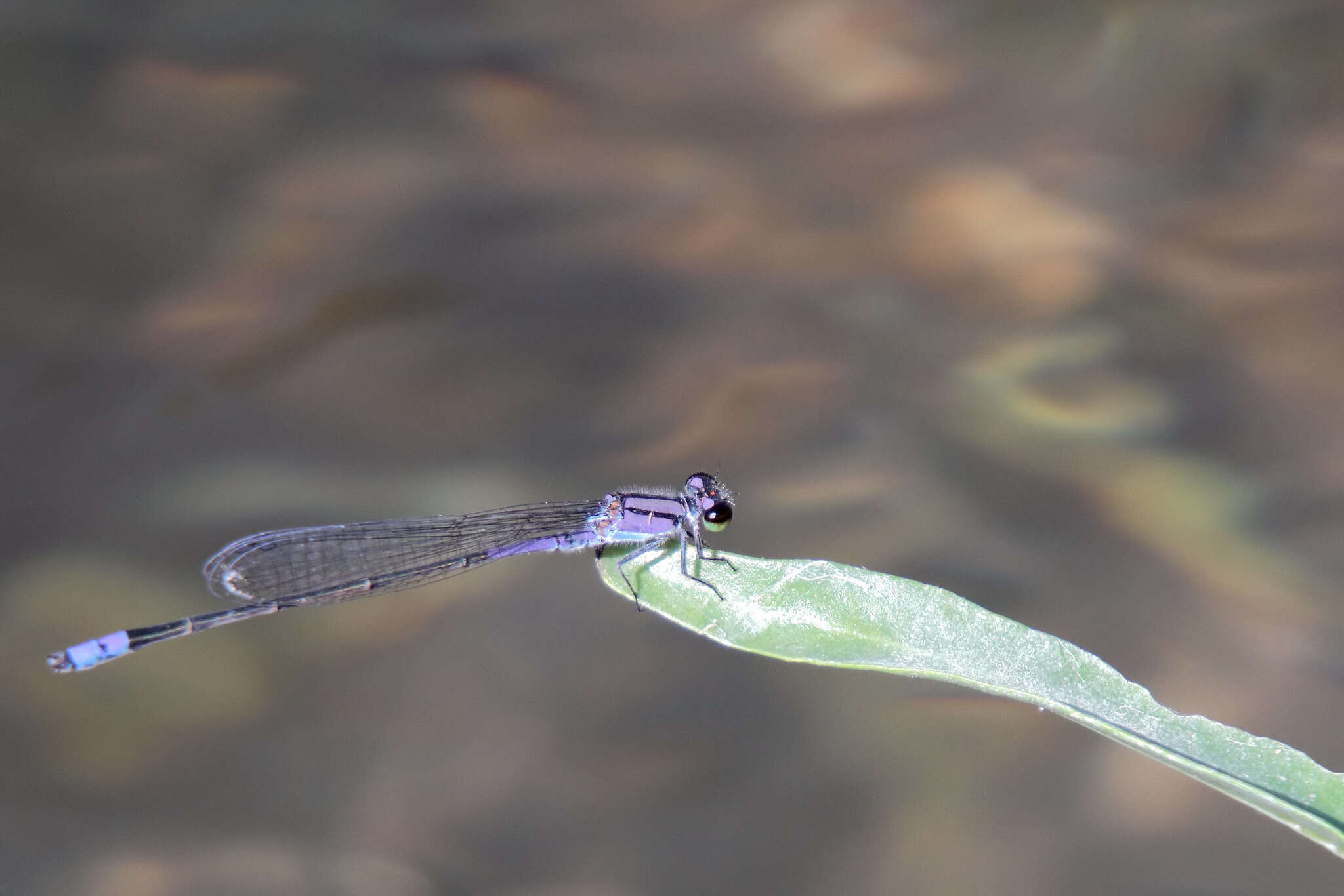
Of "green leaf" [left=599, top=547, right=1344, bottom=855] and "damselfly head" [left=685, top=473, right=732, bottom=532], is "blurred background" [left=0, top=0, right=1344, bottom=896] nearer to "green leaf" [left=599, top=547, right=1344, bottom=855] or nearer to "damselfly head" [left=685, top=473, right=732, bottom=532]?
"damselfly head" [left=685, top=473, right=732, bottom=532]

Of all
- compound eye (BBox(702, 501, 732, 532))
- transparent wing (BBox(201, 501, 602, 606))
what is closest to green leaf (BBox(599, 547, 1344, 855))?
compound eye (BBox(702, 501, 732, 532))

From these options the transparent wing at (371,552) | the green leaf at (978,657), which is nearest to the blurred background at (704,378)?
the transparent wing at (371,552)

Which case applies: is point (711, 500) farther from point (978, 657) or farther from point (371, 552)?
point (978, 657)

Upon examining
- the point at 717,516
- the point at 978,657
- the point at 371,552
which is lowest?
the point at 978,657

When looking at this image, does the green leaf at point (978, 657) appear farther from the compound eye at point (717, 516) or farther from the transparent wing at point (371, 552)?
the transparent wing at point (371, 552)

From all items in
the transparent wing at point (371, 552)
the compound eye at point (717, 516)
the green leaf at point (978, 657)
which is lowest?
the green leaf at point (978, 657)

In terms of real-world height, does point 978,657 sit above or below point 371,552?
below

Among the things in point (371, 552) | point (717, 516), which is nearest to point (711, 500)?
point (717, 516)
